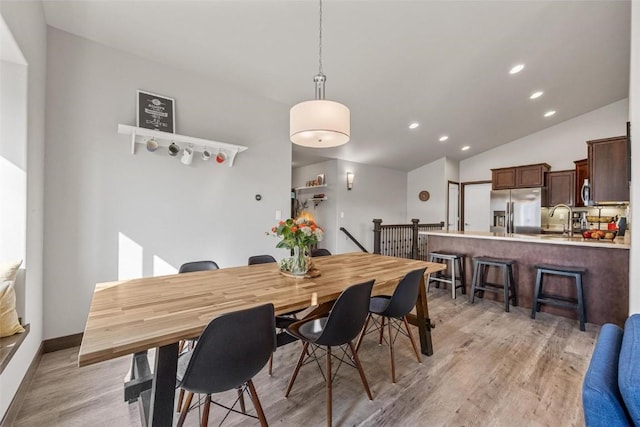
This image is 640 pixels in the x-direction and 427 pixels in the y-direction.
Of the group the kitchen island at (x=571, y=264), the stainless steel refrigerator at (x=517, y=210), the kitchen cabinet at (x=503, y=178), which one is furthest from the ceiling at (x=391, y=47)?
the kitchen island at (x=571, y=264)

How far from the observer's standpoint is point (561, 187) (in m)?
5.76

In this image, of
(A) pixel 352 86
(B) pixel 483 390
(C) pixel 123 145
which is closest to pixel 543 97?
(A) pixel 352 86

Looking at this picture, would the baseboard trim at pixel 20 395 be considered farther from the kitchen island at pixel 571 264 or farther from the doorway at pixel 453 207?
the doorway at pixel 453 207

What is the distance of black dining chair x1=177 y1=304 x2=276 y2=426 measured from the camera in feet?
3.72

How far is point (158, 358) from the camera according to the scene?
3.88 ft

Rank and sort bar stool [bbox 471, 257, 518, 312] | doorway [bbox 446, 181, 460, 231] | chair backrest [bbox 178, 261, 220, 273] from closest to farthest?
1. chair backrest [bbox 178, 261, 220, 273]
2. bar stool [bbox 471, 257, 518, 312]
3. doorway [bbox 446, 181, 460, 231]

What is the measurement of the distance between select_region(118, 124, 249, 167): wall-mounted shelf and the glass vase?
1781mm

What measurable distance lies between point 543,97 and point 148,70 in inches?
232

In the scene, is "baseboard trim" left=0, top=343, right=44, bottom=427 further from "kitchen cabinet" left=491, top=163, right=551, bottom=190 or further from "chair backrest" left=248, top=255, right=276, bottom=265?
"kitchen cabinet" left=491, top=163, right=551, bottom=190

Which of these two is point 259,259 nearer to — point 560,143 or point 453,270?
point 453,270

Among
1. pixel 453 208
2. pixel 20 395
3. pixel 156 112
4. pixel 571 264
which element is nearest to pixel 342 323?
pixel 20 395

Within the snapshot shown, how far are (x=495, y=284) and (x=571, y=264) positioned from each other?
3.04ft

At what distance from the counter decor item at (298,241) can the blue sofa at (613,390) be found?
1.52 meters

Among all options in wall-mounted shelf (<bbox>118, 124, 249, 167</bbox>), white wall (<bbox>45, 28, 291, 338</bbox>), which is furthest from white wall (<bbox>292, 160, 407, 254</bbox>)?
wall-mounted shelf (<bbox>118, 124, 249, 167</bbox>)
